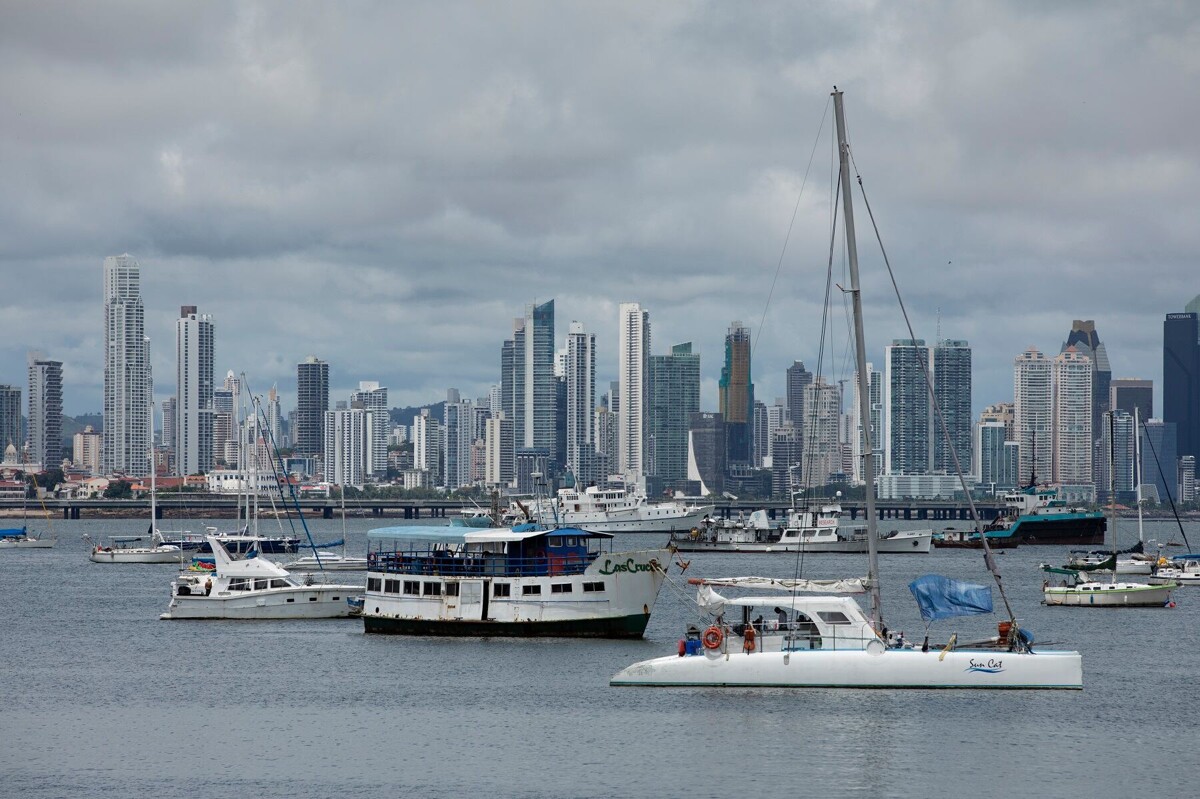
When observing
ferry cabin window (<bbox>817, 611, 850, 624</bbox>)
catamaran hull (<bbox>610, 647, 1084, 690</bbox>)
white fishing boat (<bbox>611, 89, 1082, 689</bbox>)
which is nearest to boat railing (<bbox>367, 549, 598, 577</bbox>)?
white fishing boat (<bbox>611, 89, 1082, 689</bbox>)

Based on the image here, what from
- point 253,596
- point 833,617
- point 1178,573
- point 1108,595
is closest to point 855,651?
point 833,617

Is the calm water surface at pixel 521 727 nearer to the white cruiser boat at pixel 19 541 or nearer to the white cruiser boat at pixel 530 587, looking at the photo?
the white cruiser boat at pixel 530 587

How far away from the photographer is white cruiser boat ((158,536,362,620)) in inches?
3226

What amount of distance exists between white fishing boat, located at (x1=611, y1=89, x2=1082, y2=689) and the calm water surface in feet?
2.15

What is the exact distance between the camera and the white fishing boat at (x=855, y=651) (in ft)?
168

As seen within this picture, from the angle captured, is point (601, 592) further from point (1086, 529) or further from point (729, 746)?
point (1086, 529)

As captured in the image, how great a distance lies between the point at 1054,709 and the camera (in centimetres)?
5088

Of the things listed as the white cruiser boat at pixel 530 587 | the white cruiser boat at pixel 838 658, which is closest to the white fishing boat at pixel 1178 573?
the white cruiser boat at pixel 530 587

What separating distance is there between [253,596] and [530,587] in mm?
20595

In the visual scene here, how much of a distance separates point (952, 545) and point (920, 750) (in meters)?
152

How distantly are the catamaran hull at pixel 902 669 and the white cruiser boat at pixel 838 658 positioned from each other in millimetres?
30

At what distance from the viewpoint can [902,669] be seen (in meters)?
51.2

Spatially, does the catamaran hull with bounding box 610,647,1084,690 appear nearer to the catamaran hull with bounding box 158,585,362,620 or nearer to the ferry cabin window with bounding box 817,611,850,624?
the ferry cabin window with bounding box 817,611,850,624

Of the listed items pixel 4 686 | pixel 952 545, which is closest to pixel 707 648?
pixel 4 686
